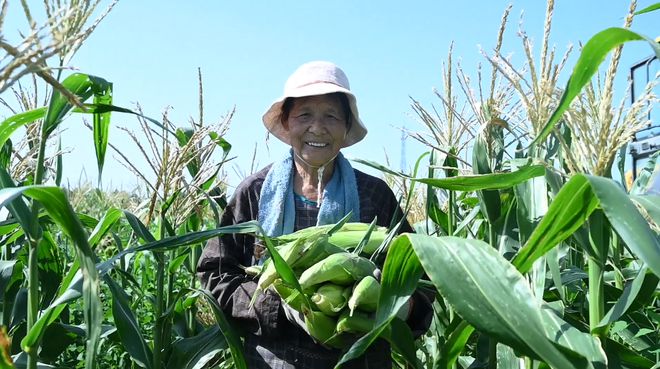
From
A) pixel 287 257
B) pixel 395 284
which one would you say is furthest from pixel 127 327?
pixel 395 284

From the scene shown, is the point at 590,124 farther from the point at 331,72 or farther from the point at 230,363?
the point at 230,363

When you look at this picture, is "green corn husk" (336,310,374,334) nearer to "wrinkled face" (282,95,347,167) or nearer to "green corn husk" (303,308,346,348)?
"green corn husk" (303,308,346,348)

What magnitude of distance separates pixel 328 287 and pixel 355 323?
0.12 m

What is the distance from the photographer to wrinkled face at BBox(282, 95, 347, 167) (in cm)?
271

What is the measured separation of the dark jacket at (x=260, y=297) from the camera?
8.14 feet

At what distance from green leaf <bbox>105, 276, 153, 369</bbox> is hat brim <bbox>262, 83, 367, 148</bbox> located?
37.8 inches

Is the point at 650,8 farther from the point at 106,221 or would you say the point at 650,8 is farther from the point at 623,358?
the point at 106,221

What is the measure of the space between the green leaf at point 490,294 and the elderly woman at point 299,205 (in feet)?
3.45

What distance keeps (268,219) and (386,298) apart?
3.48 feet

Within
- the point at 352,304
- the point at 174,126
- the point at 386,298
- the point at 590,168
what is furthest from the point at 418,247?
the point at 174,126

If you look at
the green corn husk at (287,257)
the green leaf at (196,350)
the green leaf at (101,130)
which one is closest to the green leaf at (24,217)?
the green leaf at (101,130)

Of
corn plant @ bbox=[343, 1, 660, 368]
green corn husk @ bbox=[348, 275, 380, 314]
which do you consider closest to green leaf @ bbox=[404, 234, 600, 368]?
corn plant @ bbox=[343, 1, 660, 368]

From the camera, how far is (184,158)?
2.32m

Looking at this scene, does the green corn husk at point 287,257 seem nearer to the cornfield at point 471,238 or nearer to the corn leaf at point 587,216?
the cornfield at point 471,238
